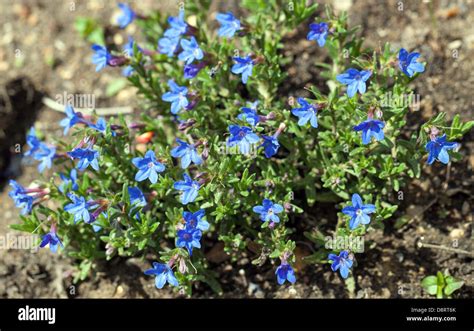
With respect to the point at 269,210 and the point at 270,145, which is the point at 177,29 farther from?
the point at 269,210

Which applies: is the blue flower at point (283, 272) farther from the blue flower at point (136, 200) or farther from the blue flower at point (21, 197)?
the blue flower at point (21, 197)

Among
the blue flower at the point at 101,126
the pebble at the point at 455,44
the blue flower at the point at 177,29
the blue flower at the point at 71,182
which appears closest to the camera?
the blue flower at the point at 101,126

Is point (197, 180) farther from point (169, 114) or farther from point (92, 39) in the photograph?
point (92, 39)

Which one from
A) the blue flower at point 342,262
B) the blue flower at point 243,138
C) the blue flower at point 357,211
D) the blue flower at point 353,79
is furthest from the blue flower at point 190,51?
the blue flower at point 342,262

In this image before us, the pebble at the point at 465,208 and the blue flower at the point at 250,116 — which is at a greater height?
the blue flower at the point at 250,116

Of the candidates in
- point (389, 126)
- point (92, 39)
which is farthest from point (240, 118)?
point (92, 39)

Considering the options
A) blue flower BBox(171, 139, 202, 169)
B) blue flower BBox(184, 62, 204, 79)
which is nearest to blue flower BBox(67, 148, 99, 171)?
blue flower BBox(171, 139, 202, 169)

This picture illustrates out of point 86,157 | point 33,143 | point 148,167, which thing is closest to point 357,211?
point 148,167

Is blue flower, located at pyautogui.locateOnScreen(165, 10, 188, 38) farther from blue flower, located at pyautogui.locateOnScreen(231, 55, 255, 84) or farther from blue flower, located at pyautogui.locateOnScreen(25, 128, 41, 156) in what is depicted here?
blue flower, located at pyautogui.locateOnScreen(25, 128, 41, 156)
